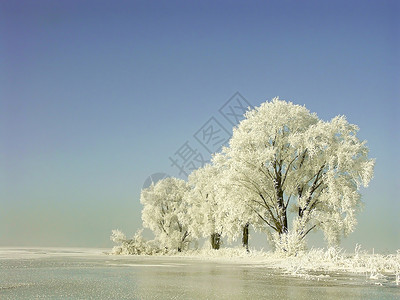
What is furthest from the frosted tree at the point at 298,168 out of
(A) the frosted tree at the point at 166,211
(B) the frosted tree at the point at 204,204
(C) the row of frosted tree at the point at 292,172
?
(A) the frosted tree at the point at 166,211

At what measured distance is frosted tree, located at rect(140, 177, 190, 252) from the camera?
37.1 m

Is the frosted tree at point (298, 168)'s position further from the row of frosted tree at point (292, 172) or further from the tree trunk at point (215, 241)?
the tree trunk at point (215, 241)

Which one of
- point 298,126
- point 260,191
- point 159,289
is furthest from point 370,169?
point 159,289

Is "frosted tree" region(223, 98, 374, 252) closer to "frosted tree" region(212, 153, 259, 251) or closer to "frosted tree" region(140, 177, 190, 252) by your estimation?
"frosted tree" region(212, 153, 259, 251)

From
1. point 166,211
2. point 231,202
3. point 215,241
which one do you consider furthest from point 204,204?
point 231,202

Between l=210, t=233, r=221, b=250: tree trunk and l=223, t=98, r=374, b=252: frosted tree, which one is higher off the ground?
l=223, t=98, r=374, b=252: frosted tree

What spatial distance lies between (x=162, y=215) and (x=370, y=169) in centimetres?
1991

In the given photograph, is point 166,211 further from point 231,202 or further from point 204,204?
point 231,202

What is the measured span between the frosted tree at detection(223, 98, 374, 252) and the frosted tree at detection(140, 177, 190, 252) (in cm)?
1318

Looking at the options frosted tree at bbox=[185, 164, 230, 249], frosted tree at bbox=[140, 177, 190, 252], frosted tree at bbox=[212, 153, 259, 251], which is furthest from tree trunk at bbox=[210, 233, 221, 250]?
frosted tree at bbox=[212, 153, 259, 251]

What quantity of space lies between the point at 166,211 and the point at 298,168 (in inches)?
652

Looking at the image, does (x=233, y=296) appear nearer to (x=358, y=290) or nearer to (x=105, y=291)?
(x=105, y=291)

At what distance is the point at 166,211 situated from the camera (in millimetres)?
38625

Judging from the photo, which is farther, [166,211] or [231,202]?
[166,211]
